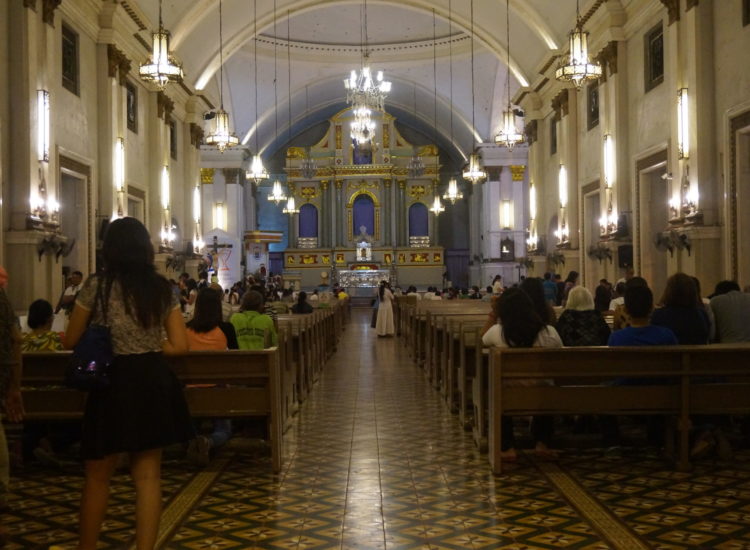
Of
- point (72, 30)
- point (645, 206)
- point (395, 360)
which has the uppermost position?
point (72, 30)

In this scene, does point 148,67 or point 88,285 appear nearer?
point 88,285

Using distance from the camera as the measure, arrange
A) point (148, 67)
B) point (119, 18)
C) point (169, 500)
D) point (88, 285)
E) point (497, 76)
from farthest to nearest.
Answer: point (497, 76) → point (119, 18) → point (148, 67) → point (169, 500) → point (88, 285)

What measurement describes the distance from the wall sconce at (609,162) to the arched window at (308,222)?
22.6 meters

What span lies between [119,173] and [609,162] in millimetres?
9510

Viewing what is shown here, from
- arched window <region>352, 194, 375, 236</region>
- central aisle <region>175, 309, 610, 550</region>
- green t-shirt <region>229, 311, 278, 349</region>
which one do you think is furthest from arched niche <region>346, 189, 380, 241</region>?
green t-shirt <region>229, 311, 278, 349</region>

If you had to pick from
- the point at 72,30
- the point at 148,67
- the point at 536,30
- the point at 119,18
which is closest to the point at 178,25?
the point at 119,18

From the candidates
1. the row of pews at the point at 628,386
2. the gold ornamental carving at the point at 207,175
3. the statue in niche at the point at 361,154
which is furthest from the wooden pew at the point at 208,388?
the statue in niche at the point at 361,154

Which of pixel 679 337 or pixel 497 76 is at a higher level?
pixel 497 76

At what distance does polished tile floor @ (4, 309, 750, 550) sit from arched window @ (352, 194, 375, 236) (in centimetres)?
3137

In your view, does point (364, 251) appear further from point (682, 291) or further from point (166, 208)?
point (682, 291)

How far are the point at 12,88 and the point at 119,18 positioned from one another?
4.52 m

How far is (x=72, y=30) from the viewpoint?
579 inches

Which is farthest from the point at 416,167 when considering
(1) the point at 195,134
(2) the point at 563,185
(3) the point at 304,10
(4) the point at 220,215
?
(2) the point at 563,185

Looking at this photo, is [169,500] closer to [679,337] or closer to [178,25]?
[679,337]
